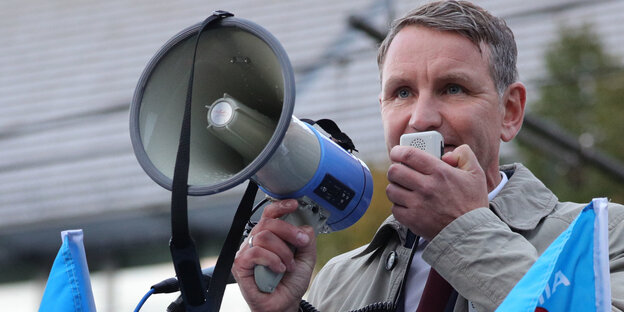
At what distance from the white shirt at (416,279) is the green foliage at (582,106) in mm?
3228

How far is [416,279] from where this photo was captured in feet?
6.51

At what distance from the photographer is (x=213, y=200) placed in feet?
21.6

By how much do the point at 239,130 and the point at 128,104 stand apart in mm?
5984

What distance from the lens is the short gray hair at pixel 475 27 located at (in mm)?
1976

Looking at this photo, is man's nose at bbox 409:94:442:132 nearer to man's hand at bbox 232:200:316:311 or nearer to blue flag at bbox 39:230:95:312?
man's hand at bbox 232:200:316:311

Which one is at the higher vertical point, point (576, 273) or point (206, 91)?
point (206, 91)

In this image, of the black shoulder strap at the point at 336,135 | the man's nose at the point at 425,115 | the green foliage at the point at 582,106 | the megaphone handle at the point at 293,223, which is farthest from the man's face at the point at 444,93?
the green foliage at the point at 582,106

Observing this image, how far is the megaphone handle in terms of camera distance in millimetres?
1742

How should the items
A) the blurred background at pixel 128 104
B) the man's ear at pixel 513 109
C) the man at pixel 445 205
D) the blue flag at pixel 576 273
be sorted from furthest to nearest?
the blurred background at pixel 128 104 → the man's ear at pixel 513 109 → the man at pixel 445 205 → the blue flag at pixel 576 273

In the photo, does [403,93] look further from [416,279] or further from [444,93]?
[416,279]

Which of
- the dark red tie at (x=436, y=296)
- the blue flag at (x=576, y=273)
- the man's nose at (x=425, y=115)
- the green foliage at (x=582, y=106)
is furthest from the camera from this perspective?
the green foliage at (x=582, y=106)

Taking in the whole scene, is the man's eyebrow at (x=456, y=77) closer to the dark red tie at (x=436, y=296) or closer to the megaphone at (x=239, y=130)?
the megaphone at (x=239, y=130)

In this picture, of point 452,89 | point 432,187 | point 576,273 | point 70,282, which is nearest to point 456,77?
point 452,89

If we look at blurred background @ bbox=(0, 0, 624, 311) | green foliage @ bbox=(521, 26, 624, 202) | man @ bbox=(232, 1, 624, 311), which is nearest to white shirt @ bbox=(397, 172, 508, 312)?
man @ bbox=(232, 1, 624, 311)
